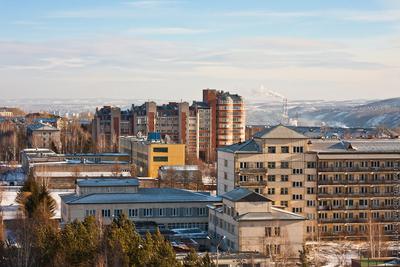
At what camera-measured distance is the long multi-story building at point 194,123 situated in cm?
5997

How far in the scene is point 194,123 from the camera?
60.1 metres

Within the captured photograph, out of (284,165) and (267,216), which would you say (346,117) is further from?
(267,216)

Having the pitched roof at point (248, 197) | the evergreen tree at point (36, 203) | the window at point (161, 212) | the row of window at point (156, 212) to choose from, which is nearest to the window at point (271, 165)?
the row of window at point (156, 212)

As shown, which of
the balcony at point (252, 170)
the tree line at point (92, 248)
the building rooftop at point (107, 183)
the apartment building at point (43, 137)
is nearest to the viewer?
the tree line at point (92, 248)

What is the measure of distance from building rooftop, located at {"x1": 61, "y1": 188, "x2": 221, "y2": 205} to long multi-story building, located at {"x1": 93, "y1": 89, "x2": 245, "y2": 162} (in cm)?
2742

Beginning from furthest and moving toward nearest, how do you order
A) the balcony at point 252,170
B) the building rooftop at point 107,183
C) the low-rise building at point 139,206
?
1. the building rooftop at point 107,183
2. the balcony at point 252,170
3. the low-rise building at point 139,206

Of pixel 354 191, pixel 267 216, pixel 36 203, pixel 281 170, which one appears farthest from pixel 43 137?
pixel 267 216

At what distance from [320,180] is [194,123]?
101ft

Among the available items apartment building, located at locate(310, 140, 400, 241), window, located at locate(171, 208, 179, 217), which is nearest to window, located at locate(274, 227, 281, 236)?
apartment building, located at locate(310, 140, 400, 241)

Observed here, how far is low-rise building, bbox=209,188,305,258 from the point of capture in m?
25.4

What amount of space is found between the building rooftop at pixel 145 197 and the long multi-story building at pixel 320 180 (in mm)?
1692

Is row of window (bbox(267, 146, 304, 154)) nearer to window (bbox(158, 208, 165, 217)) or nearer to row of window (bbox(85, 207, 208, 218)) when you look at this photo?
row of window (bbox(85, 207, 208, 218))

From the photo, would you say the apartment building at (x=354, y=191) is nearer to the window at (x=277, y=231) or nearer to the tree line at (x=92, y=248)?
the window at (x=277, y=231)

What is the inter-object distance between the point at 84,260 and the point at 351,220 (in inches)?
550
